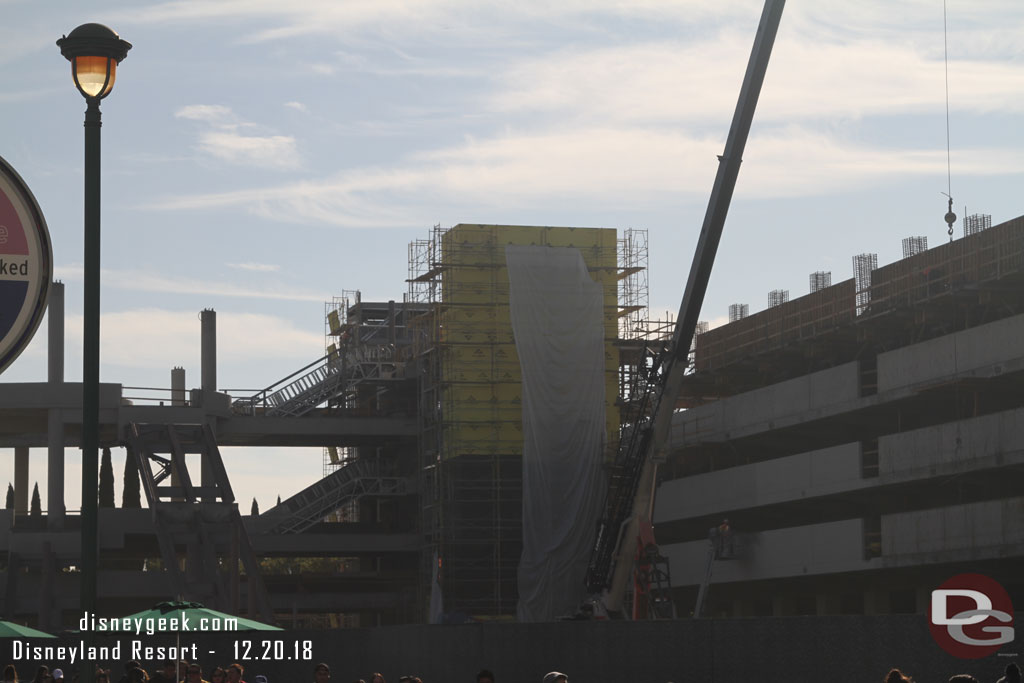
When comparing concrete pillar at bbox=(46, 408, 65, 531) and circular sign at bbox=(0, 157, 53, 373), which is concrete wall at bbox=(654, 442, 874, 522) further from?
circular sign at bbox=(0, 157, 53, 373)

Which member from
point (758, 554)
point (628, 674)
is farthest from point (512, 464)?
point (628, 674)

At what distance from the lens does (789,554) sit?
59562mm

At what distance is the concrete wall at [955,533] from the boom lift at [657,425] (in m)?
8.04

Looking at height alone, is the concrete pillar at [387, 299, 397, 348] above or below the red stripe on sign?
above

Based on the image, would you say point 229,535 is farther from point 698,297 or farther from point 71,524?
point 698,297

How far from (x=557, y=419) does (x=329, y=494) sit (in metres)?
12.0

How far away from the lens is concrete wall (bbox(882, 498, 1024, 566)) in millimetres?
46406

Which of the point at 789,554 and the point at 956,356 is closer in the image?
the point at 956,356

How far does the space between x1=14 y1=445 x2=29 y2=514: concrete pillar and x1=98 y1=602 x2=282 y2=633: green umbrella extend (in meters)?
57.5

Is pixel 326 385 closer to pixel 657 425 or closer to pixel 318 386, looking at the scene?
pixel 318 386

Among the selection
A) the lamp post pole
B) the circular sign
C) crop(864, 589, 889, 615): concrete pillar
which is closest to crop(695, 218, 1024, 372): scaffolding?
crop(864, 589, 889, 615): concrete pillar

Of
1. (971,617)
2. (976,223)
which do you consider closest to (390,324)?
(976,223)

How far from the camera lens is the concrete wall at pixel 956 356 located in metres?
47.3

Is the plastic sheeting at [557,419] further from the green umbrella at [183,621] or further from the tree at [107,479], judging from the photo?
the green umbrella at [183,621]
